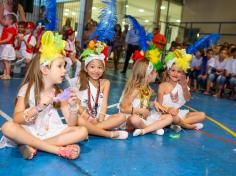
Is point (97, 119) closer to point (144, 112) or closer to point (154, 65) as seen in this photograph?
point (144, 112)

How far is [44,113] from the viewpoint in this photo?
262 centimetres

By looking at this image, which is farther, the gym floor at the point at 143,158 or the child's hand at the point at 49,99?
the child's hand at the point at 49,99

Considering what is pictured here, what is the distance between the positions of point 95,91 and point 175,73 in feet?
3.48

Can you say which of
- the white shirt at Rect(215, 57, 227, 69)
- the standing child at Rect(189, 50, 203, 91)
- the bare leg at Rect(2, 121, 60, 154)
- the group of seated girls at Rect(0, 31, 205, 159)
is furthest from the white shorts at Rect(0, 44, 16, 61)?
the white shirt at Rect(215, 57, 227, 69)

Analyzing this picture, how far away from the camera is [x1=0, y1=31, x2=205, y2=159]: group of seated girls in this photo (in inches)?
95.6

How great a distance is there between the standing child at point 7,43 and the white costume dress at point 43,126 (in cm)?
402

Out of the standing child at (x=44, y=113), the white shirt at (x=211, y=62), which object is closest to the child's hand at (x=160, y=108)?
the standing child at (x=44, y=113)

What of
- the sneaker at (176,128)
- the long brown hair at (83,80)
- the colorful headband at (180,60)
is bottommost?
the sneaker at (176,128)

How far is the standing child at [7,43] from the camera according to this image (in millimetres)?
6355

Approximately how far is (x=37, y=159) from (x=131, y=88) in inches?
57.3

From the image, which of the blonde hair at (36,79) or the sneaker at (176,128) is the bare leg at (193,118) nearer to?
the sneaker at (176,128)

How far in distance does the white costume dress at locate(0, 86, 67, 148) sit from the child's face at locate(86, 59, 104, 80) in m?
0.73

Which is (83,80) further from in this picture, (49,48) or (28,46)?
(28,46)

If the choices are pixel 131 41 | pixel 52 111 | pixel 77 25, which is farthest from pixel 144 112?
pixel 77 25
